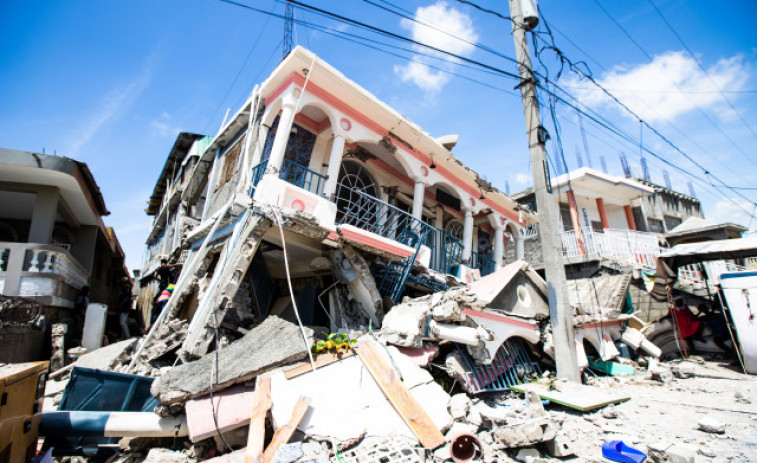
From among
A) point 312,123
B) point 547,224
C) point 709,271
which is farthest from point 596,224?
point 312,123

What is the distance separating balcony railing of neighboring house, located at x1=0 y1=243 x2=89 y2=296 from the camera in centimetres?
634

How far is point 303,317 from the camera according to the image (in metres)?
6.98

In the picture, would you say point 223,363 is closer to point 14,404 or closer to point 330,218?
point 14,404

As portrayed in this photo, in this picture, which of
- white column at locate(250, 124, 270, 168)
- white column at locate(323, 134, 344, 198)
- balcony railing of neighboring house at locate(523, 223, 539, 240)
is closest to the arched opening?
white column at locate(323, 134, 344, 198)

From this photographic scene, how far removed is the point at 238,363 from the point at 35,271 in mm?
5832

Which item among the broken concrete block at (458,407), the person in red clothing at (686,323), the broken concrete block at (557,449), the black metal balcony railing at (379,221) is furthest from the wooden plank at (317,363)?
the person in red clothing at (686,323)

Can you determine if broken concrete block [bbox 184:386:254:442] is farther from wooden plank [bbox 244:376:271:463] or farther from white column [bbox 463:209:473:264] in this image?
white column [bbox 463:209:473:264]

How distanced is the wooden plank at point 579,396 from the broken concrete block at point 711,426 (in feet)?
3.12

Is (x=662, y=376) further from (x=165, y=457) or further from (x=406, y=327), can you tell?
(x=165, y=457)

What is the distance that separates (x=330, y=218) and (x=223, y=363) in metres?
2.63

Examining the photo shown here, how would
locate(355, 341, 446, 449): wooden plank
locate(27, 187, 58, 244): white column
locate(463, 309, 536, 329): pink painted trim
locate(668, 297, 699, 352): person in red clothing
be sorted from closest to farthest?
locate(355, 341, 446, 449): wooden plank < locate(463, 309, 536, 329): pink painted trim < locate(27, 187, 58, 244): white column < locate(668, 297, 699, 352): person in red clothing

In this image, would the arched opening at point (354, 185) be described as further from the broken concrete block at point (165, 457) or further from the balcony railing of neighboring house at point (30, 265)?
the balcony railing of neighboring house at point (30, 265)

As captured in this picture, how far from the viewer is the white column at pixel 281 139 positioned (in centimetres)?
558

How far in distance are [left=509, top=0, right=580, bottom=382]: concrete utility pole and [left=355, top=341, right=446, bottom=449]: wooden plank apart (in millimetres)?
3533
